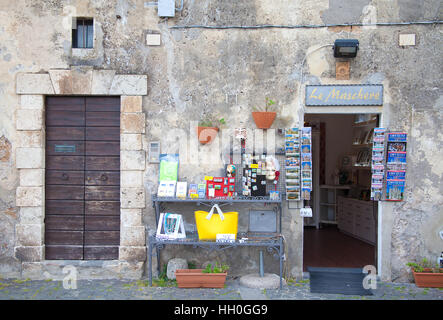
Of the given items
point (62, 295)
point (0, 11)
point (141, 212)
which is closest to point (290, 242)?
point (141, 212)

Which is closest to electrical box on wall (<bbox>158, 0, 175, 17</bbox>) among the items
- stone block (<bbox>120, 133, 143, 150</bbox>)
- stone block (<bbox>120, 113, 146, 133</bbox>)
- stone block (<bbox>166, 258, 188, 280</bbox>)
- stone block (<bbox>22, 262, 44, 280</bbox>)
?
stone block (<bbox>120, 113, 146, 133</bbox>)

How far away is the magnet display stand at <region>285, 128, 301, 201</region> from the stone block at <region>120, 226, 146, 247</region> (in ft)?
6.57

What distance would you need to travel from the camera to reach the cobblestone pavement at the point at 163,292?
514 cm

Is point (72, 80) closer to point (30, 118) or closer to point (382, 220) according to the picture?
point (30, 118)

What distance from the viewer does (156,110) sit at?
19.6ft

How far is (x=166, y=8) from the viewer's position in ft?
19.3

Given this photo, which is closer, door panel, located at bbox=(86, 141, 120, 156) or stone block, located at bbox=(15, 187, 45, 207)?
stone block, located at bbox=(15, 187, 45, 207)

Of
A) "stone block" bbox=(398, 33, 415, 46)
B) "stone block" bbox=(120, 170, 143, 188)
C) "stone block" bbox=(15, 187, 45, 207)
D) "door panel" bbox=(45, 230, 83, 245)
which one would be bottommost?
"door panel" bbox=(45, 230, 83, 245)

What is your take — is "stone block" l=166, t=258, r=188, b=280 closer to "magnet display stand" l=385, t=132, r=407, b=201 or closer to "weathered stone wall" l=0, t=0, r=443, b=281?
"weathered stone wall" l=0, t=0, r=443, b=281

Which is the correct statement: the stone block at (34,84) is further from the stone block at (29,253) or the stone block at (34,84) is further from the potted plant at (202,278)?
the potted plant at (202,278)

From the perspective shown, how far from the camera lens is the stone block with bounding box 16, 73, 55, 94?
5910mm

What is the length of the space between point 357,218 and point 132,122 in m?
5.16

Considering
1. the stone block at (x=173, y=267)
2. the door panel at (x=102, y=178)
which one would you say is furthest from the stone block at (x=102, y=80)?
the stone block at (x=173, y=267)

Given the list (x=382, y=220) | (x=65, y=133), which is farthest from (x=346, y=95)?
(x=65, y=133)
